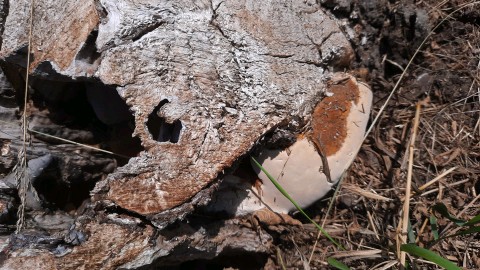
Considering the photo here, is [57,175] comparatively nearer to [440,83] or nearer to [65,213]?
[65,213]

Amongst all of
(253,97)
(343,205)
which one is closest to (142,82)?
(253,97)

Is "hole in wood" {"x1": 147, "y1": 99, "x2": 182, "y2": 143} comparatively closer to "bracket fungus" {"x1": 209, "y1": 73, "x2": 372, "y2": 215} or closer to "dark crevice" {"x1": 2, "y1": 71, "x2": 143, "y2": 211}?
"dark crevice" {"x1": 2, "y1": 71, "x2": 143, "y2": 211}

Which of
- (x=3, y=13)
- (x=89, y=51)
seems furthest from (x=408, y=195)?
(x=3, y=13)

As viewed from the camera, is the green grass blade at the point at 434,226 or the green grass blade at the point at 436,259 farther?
the green grass blade at the point at 434,226

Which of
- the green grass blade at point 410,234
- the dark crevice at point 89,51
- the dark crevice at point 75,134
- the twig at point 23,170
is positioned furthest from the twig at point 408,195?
the twig at point 23,170

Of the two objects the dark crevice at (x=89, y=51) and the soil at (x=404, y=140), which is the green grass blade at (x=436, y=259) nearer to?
the soil at (x=404, y=140)

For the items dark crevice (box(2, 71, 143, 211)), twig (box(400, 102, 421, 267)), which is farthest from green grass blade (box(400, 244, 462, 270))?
dark crevice (box(2, 71, 143, 211))

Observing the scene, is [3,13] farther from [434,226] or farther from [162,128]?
[434,226]
